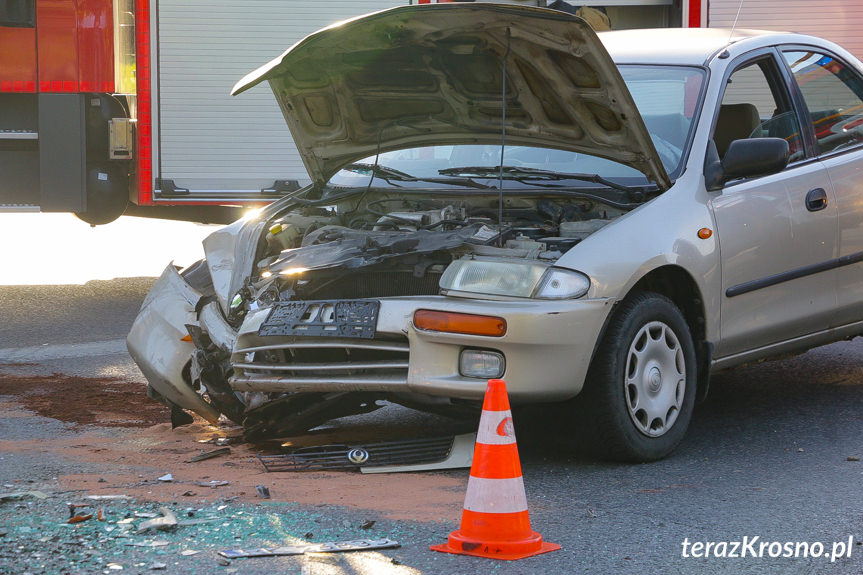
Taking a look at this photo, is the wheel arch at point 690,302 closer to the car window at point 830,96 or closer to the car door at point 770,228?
the car door at point 770,228

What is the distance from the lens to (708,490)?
4.72 m

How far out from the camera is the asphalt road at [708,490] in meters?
3.86

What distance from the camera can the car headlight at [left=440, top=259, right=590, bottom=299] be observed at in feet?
15.7

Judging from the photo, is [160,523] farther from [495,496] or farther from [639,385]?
[639,385]

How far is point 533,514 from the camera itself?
436 centimetres

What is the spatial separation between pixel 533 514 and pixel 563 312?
2.58 ft

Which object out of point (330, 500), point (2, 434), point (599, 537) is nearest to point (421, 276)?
point (330, 500)

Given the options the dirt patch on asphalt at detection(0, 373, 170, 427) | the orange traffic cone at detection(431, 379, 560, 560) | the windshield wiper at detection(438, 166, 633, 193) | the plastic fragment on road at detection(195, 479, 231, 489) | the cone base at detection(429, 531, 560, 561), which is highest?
the windshield wiper at detection(438, 166, 633, 193)

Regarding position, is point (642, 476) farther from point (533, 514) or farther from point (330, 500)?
point (330, 500)

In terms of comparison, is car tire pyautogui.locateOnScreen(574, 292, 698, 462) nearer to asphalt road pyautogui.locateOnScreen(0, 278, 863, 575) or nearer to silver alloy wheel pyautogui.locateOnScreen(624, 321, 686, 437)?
silver alloy wheel pyautogui.locateOnScreen(624, 321, 686, 437)

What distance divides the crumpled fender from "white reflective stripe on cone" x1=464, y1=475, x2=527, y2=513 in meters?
2.02

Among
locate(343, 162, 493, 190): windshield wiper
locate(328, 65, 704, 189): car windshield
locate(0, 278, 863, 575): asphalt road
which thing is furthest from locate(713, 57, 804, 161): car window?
locate(0, 278, 863, 575): asphalt road

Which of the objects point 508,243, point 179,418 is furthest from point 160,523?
point 508,243

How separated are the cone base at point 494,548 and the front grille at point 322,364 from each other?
3.40 ft
